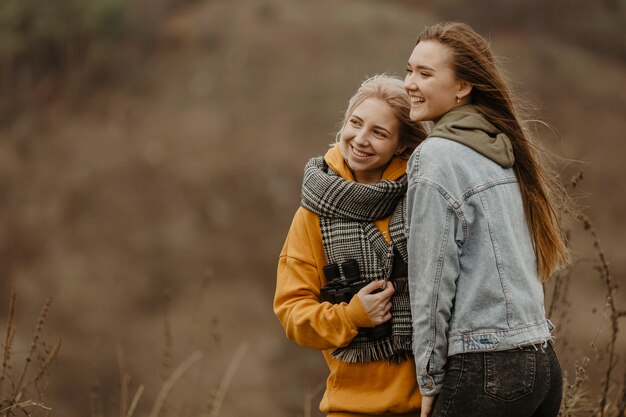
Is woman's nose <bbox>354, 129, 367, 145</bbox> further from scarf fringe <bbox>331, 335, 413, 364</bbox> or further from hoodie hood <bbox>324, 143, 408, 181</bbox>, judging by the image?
scarf fringe <bbox>331, 335, 413, 364</bbox>

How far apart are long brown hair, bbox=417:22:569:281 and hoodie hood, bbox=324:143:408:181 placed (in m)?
0.31

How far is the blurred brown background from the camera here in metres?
21.6

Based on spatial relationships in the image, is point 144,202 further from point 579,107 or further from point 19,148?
point 579,107

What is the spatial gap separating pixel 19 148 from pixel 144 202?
4.66m

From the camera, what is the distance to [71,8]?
25406 mm

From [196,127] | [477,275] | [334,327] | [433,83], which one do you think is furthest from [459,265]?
[196,127]

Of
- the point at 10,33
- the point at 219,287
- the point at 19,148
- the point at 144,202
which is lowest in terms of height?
Answer: the point at 219,287

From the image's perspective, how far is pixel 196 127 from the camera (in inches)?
1010

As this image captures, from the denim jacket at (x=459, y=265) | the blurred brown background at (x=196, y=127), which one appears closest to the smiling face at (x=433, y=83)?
the denim jacket at (x=459, y=265)

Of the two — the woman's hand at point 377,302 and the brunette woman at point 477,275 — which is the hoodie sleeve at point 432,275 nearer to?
the brunette woman at point 477,275

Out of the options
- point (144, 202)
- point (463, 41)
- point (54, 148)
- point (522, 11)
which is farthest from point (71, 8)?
point (463, 41)

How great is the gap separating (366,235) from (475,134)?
1.35ft

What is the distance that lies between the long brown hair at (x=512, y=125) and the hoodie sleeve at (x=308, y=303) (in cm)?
51

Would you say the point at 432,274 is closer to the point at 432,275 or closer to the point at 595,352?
the point at 432,275
